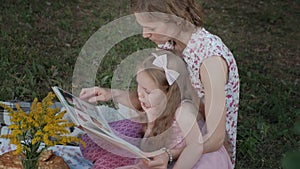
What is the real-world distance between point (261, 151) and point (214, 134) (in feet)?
3.09

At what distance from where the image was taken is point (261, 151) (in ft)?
9.75

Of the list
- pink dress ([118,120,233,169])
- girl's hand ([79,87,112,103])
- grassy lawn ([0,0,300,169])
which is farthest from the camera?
grassy lawn ([0,0,300,169])

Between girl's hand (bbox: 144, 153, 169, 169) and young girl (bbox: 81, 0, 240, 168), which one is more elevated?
young girl (bbox: 81, 0, 240, 168)

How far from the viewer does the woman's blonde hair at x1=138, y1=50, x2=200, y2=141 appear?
2.18m

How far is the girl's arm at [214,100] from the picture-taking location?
2100 millimetres

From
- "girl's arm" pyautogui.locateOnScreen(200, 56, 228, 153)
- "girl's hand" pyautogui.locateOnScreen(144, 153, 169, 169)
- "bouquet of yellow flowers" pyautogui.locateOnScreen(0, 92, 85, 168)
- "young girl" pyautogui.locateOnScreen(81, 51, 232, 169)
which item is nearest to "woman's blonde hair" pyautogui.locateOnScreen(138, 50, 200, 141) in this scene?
"young girl" pyautogui.locateOnScreen(81, 51, 232, 169)

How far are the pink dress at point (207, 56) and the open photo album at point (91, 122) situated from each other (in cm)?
43

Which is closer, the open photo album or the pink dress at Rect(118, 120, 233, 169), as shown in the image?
the open photo album

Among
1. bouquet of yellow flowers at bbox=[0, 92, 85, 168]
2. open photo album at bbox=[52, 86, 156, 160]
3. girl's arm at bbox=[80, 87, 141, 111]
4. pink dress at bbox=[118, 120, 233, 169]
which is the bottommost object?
pink dress at bbox=[118, 120, 233, 169]

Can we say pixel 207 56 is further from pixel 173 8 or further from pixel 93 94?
pixel 93 94

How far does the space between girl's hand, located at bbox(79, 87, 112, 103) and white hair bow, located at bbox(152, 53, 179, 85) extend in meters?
0.33

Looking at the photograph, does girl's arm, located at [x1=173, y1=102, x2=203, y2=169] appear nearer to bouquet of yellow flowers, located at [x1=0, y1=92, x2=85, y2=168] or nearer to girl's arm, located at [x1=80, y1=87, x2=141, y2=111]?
girl's arm, located at [x1=80, y1=87, x2=141, y2=111]

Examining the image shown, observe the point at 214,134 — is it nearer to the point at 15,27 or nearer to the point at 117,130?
the point at 117,130

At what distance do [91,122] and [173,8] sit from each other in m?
0.56
